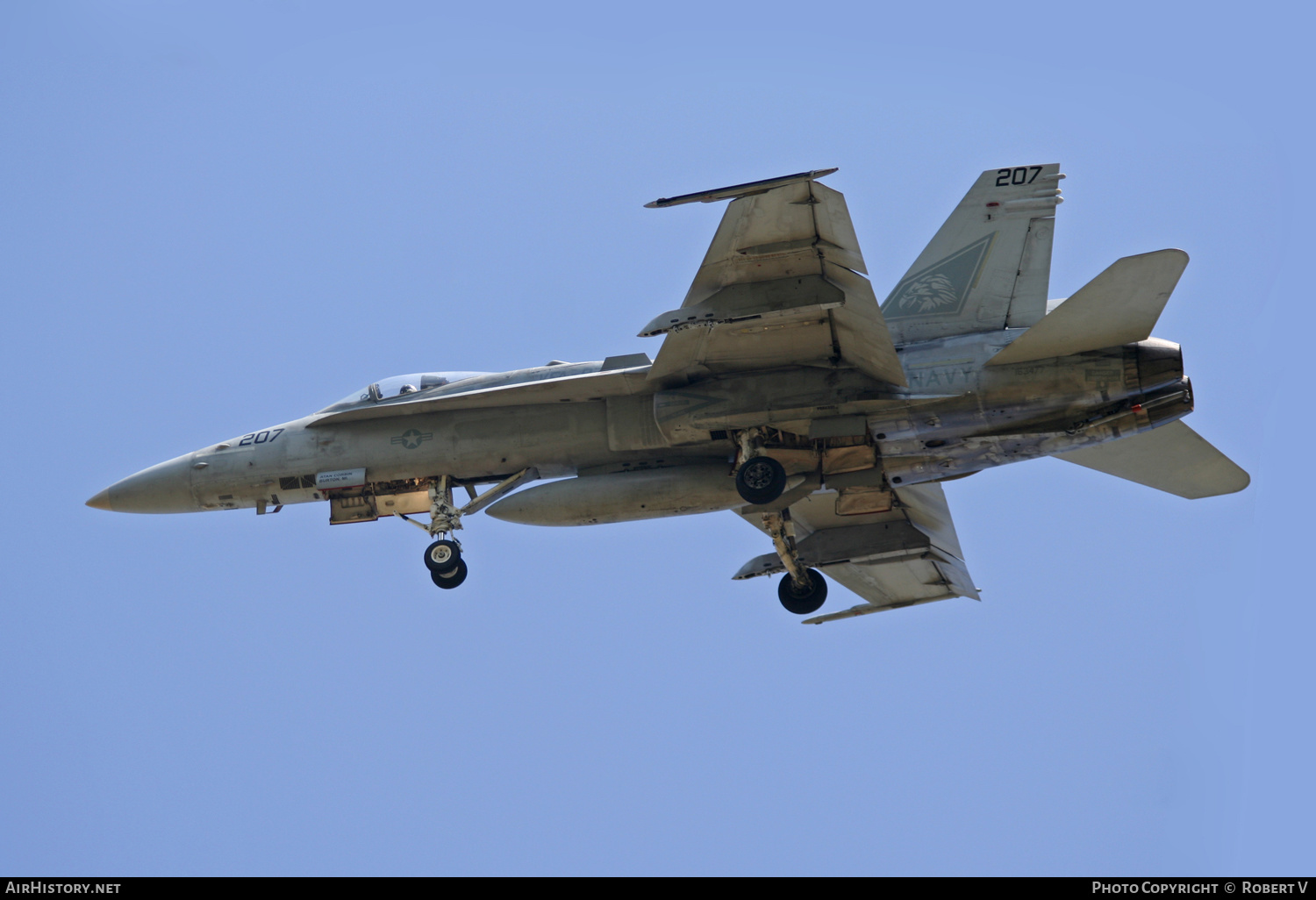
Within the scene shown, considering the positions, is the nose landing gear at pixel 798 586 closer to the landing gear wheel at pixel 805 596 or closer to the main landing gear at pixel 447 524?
the landing gear wheel at pixel 805 596

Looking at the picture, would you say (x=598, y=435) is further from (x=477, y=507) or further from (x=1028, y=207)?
(x=1028, y=207)

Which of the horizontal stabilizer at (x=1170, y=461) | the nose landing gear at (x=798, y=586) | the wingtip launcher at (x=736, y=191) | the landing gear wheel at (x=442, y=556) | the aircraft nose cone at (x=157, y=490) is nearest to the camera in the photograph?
the wingtip launcher at (x=736, y=191)

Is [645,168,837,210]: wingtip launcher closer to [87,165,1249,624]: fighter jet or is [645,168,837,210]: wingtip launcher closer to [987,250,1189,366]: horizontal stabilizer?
[87,165,1249,624]: fighter jet

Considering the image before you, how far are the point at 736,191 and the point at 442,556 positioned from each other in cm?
734

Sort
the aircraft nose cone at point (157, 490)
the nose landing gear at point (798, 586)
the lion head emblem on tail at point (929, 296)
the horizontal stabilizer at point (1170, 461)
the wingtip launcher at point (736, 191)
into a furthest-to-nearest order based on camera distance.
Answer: the nose landing gear at point (798, 586) → the aircraft nose cone at point (157, 490) → the lion head emblem on tail at point (929, 296) → the horizontal stabilizer at point (1170, 461) → the wingtip launcher at point (736, 191)

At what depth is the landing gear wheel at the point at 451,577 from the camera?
19828 mm

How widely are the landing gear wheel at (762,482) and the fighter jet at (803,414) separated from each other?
0.10 feet

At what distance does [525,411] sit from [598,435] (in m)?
1.16

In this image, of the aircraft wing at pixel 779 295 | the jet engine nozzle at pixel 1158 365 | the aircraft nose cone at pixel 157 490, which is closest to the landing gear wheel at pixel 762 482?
the aircraft wing at pixel 779 295

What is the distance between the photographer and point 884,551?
21578mm

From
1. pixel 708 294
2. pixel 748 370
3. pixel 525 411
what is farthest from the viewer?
pixel 525 411

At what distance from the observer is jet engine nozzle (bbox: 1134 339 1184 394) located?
16938 mm

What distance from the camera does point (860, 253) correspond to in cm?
1633
